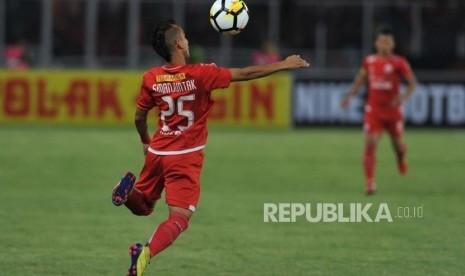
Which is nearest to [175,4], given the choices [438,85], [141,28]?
[141,28]

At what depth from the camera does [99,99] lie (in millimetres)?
30141

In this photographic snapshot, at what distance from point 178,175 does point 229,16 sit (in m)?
1.43

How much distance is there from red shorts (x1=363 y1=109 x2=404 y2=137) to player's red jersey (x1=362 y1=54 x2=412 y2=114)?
5 centimetres

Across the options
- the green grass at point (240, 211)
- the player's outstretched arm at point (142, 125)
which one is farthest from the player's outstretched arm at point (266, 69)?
the green grass at point (240, 211)

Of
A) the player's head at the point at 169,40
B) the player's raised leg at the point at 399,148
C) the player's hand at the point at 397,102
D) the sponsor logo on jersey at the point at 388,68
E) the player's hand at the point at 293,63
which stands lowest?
the player's raised leg at the point at 399,148

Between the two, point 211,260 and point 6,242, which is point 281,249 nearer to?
point 211,260

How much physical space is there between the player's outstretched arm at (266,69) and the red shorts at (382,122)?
27.7ft

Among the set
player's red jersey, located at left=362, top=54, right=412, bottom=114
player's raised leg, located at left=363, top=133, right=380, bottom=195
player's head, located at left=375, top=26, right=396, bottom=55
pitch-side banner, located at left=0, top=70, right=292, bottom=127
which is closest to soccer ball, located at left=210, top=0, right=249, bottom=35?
player's raised leg, located at left=363, top=133, right=380, bottom=195

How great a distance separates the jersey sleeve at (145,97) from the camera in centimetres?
947

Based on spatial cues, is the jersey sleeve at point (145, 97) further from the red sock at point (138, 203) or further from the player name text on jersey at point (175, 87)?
the red sock at point (138, 203)

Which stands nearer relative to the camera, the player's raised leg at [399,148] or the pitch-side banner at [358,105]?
the player's raised leg at [399,148]

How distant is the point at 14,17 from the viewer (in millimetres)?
33500

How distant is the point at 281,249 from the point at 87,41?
2279 centimetres

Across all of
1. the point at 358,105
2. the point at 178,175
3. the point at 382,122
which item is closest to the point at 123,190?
the point at 178,175
